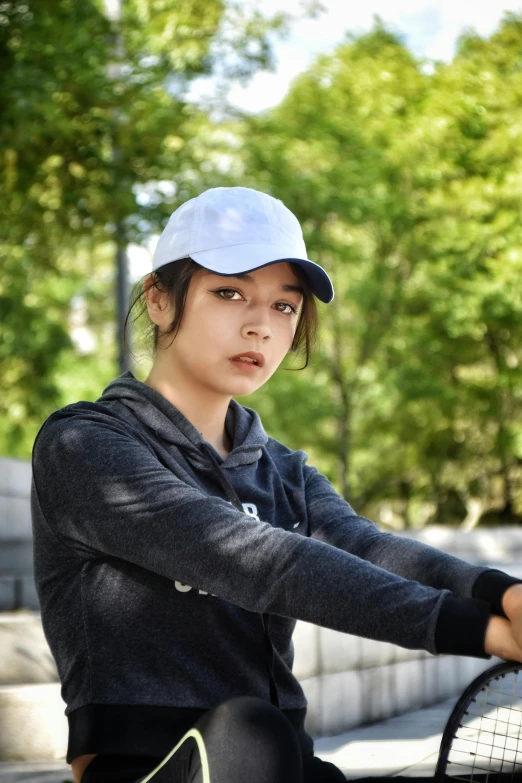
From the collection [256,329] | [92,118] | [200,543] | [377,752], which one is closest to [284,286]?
[256,329]

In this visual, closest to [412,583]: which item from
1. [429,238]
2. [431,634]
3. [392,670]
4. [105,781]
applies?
[431,634]

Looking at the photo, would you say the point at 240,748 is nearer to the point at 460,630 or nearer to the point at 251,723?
the point at 251,723

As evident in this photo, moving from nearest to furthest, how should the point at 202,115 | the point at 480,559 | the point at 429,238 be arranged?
1. the point at 480,559
2. the point at 202,115
3. the point at 429,238

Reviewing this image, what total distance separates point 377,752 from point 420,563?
2.57m

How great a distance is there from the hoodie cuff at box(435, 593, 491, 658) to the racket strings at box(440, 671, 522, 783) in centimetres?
32

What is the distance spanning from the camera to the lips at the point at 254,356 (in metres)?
2.33

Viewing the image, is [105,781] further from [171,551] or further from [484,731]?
[484,731]

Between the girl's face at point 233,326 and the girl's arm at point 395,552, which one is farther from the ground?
the girl's face at point 233,326

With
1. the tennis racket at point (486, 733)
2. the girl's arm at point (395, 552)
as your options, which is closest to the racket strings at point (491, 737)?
the tennis racket at point (486, 733)

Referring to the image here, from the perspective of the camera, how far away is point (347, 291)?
21.5 m

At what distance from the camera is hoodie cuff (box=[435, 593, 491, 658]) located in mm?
1641

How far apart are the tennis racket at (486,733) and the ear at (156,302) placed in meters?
1.03

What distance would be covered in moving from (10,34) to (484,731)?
27.4 feet

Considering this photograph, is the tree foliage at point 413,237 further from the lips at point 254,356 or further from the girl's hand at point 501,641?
the girl's hand at point 501,641
